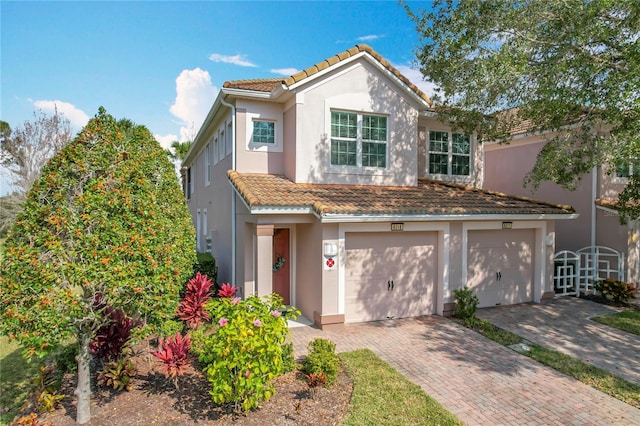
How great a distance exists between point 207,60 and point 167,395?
15011mm

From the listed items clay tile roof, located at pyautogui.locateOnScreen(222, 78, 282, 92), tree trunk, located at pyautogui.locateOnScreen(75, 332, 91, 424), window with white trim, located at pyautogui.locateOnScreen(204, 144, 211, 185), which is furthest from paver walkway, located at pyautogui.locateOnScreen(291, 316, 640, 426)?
window with white trim, located at pyautogui.locateOnScreen(204, 144, 211, 185)

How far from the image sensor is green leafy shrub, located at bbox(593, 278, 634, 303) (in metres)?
12.9

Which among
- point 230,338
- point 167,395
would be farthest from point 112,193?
point 167,395

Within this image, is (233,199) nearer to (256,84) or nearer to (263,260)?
(263,260)

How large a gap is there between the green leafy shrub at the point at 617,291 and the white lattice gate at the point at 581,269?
71 cm

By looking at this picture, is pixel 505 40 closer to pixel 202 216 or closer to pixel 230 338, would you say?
pixel 230 338

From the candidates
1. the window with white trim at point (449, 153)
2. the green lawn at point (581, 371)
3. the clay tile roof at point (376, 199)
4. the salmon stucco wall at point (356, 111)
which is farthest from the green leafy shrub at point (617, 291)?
the salmon stucco wall at point (356, 111)

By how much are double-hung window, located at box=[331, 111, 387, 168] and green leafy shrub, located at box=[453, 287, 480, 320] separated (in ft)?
16.3

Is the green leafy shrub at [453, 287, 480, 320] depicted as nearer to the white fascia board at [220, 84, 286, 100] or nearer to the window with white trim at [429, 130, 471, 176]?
the window with white trim at [429, 130, 471, 176]

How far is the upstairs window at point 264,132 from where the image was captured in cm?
1248

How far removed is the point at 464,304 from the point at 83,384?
973cm

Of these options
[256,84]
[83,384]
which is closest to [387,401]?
[83,384]

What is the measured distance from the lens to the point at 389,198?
1120 cm

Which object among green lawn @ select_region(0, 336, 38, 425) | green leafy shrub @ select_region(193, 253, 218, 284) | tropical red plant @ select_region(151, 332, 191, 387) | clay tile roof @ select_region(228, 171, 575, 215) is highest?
clay tile roof @ select_region(228, 171, 575, 215)
